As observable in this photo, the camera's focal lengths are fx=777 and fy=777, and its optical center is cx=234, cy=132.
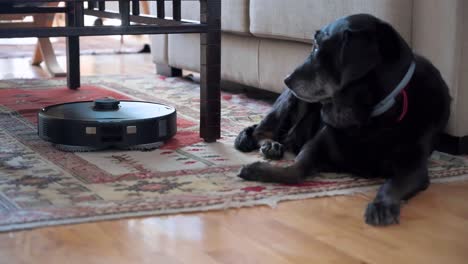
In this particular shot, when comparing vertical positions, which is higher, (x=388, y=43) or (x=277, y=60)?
(x=388, y=43)

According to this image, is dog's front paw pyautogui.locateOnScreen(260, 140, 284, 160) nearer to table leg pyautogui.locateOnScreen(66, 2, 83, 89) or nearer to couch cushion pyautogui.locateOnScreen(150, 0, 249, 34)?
couch cushion pyautogui.locateOnScreen(150, 0, 249, 34)

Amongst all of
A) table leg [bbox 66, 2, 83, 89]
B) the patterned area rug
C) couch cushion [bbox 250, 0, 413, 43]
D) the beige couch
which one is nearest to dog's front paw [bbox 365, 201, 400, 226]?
the patterned area rug

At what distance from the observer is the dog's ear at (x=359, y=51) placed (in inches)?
63.8

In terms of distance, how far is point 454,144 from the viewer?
2037 mm

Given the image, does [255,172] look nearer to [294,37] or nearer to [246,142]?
[246,142]

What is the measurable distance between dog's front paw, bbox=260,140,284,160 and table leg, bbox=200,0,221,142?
23 centimetres

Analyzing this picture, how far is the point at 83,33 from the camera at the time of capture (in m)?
1.95

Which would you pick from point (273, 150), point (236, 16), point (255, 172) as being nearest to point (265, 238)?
point (255, 172)

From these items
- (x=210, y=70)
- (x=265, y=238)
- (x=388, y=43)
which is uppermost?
(x=388, y=43)

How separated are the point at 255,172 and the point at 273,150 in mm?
253

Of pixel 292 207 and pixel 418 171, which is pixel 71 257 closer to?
pixel 292 207

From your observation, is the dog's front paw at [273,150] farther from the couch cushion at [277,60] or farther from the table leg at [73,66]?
the table leg at [73,66]

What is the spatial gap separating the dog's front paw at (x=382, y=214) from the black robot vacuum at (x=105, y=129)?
74 centimetres

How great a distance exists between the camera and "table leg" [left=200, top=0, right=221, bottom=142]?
83.8 inches
